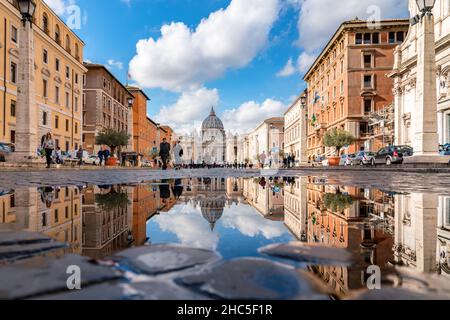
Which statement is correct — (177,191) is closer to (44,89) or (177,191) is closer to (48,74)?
(44,89)

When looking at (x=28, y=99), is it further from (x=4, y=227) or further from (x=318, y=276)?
(x=318, y=276)

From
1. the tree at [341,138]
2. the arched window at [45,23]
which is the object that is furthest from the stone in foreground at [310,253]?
the tree at [341,138]

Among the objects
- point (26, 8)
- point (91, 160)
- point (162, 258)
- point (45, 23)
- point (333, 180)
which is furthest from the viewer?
point (91, 160)

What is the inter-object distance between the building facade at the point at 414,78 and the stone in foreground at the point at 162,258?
20.7 metres

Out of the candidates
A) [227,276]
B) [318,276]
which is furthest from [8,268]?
[318,276]

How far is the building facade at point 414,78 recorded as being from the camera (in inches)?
813

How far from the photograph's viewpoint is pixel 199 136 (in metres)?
152

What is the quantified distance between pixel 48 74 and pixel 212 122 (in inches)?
5020

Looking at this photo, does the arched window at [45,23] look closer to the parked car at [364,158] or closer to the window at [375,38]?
the parked car at [364,158]

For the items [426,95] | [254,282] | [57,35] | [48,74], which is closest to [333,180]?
[254,282]

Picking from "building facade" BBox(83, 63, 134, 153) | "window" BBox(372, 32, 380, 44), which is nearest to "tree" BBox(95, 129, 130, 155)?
"building facade" BBox(83, 63, 134, 153)

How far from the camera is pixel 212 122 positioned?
154 metres

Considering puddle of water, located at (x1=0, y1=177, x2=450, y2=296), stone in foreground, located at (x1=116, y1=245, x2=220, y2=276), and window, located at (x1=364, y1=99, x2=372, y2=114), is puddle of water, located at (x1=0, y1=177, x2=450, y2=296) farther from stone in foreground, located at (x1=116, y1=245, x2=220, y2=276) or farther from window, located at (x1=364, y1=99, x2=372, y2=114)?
window, located at (x1=364, y1=99, x2=372, y2=114)

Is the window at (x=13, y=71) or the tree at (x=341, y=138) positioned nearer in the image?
the window at (x=13, y=71)
